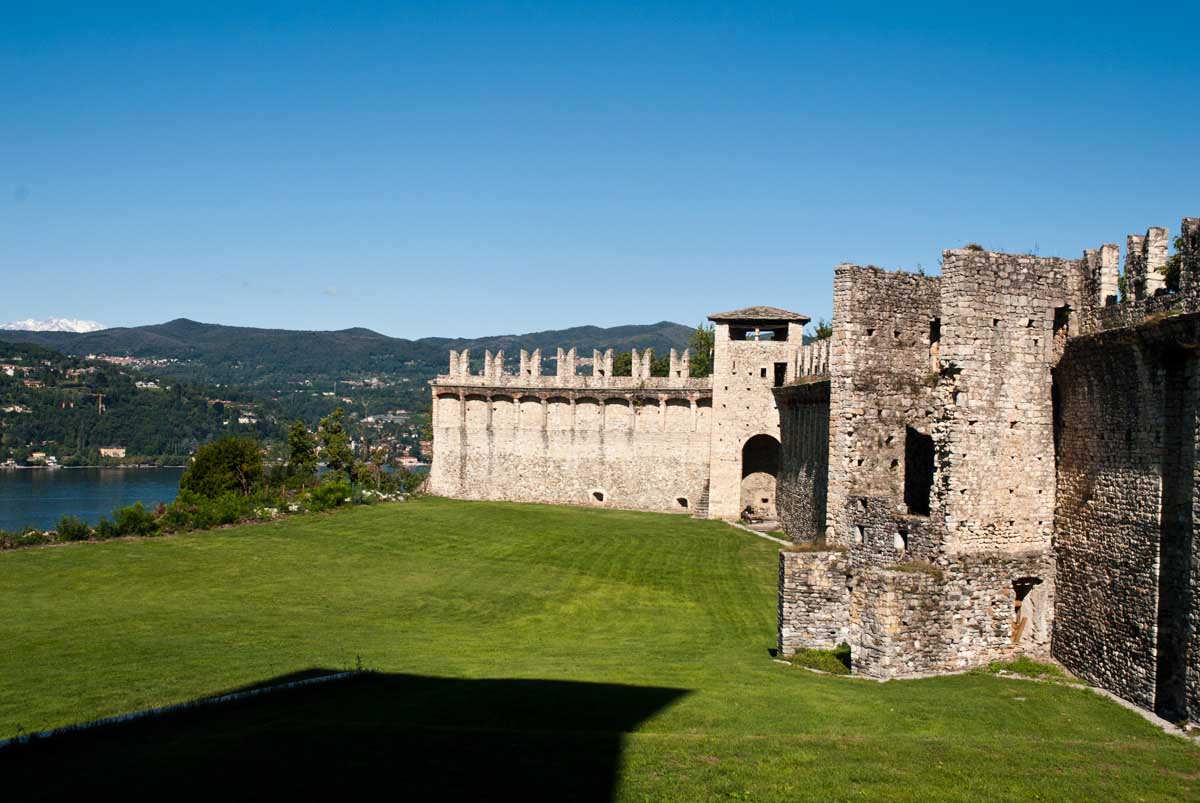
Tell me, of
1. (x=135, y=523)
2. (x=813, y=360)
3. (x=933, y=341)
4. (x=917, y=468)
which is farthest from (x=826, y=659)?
(x=135, y=523)

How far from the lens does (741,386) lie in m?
48.4

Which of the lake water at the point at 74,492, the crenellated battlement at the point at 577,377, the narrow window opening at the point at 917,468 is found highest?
the crenellated battlement at the point at 577,377

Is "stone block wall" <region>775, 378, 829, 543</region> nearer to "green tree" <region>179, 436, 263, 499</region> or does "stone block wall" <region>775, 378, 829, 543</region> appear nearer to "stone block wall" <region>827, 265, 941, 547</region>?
"stone block wall" <region>827, 265, 941, 547</region>

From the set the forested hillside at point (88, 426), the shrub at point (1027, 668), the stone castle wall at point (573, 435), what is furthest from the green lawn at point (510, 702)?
the forested hillside at point (88, 426)

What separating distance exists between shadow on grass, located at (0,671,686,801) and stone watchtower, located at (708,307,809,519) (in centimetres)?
3255

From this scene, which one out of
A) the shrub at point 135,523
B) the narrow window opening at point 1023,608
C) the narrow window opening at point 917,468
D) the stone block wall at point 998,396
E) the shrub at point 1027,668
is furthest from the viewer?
the shrub at point 135,523

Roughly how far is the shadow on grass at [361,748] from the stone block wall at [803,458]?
2085 centimetres

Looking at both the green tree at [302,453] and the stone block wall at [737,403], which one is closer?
the stone block wall at [737,403]

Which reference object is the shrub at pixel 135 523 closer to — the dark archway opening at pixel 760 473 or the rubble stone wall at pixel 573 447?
the rubble stone wall at pixel 573 447

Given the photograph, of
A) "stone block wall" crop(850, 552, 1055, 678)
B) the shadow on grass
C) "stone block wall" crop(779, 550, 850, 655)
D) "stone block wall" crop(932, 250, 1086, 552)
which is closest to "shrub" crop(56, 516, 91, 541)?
the shadow on grass

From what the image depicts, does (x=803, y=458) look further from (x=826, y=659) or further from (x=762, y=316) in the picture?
(x=826, y=659)

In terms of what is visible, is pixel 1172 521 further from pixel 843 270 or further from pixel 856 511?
pixel 843 270

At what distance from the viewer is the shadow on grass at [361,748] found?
1052 cm

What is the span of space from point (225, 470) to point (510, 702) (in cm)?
4850
